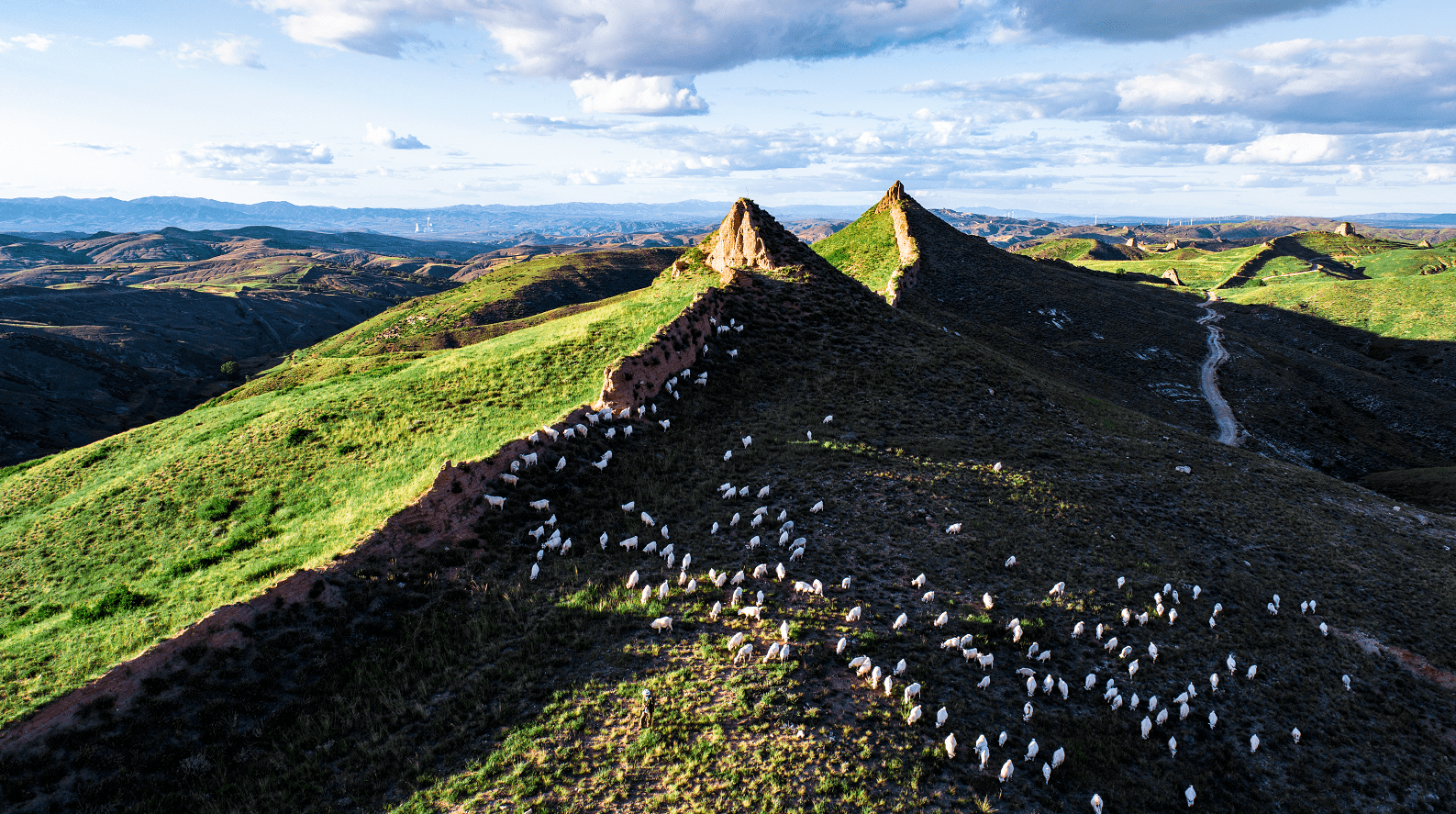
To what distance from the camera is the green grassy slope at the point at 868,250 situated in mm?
72000

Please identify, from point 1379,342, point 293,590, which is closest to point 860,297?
point 293,590

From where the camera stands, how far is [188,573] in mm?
18641

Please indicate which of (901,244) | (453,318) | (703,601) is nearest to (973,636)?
(703,601)

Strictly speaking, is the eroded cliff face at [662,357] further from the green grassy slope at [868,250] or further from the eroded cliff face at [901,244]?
the green grassy slope at [868,250]

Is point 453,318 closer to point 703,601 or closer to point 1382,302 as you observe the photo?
point 703,601

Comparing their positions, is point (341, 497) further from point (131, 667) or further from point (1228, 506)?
point (1228, 506)

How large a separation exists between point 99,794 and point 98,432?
116622 millimetres

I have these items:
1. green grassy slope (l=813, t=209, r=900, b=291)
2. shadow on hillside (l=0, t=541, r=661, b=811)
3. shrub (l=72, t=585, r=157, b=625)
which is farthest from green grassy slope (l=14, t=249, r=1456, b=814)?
green grassy slope (l=813, t=209, r=900, b=291)

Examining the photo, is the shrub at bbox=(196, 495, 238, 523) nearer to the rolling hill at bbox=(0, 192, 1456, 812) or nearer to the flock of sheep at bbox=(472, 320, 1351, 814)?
the rolling hill at bbox=(0, 192, 1456, 812)

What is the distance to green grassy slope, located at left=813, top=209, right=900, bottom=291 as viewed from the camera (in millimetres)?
72000

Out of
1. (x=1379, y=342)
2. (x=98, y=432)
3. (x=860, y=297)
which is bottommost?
(x=98, y=432)

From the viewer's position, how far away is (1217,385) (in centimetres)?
6128

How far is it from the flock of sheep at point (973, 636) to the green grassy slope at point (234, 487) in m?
5.67

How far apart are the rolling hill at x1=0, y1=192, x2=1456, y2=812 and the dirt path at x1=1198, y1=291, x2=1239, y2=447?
19522 millimetres
